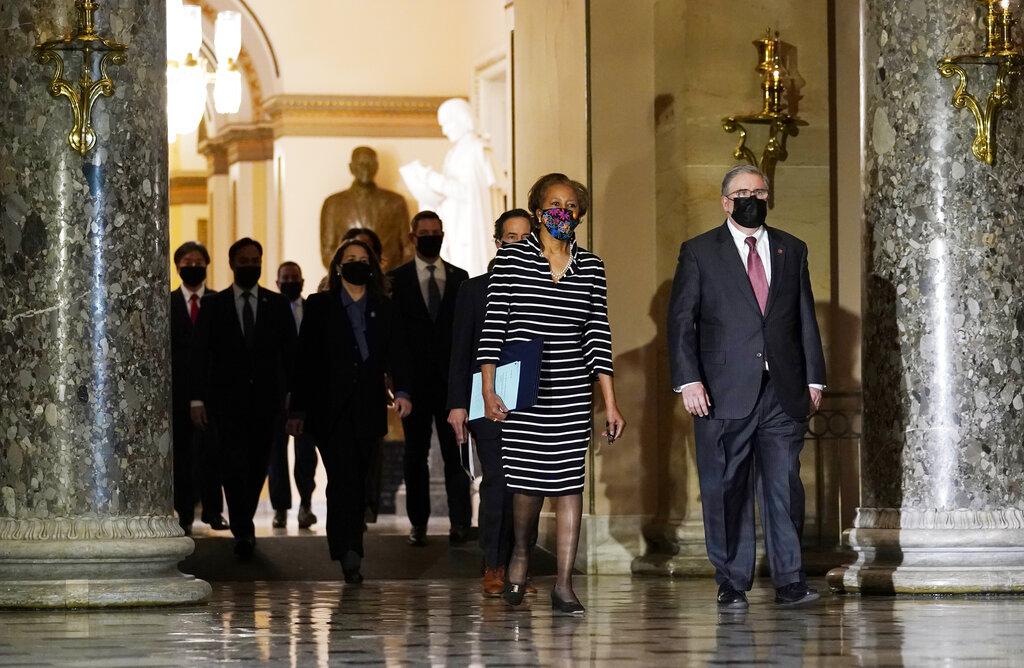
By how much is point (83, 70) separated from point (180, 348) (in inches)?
162

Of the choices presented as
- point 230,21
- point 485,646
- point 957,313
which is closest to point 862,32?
point 957,313

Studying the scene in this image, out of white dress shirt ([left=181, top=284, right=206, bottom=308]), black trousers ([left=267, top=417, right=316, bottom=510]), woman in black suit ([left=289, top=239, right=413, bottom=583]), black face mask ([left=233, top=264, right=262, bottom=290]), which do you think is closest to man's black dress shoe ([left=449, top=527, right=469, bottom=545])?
woman in black suit ([left=289, top=239, right=413, bottom=583])

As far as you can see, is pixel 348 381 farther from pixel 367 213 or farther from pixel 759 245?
pixel 367 213

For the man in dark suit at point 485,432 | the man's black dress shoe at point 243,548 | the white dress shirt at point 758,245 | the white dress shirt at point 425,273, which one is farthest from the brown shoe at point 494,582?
the white dress shirt at point 425,273

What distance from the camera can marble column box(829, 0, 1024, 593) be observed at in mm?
9070

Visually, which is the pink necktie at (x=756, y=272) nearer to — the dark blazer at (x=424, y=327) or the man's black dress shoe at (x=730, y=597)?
the man's black dress shoe at (x=730, y=597)

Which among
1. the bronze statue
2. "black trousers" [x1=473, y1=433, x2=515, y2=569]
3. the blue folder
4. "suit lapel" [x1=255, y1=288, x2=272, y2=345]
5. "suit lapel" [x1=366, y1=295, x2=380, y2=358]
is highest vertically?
the bronze statue

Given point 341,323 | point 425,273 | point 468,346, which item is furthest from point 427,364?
point 468,346

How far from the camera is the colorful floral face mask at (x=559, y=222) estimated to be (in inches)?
338

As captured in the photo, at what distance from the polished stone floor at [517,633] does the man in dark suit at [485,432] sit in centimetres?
29

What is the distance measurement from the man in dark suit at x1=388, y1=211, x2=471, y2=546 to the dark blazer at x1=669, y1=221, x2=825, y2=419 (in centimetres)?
326

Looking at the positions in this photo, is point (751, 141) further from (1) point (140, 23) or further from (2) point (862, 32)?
(1) point (140, 23)

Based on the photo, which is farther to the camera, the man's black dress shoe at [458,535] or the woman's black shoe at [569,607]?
the man's black dress shoe at [458,535]

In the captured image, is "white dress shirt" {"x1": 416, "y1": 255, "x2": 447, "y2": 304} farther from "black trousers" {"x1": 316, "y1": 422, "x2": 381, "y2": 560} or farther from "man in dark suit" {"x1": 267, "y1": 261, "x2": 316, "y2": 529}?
"man in dark suit" {"x1": 267, "y1": 261, "x2": 316, "y2": 529}
